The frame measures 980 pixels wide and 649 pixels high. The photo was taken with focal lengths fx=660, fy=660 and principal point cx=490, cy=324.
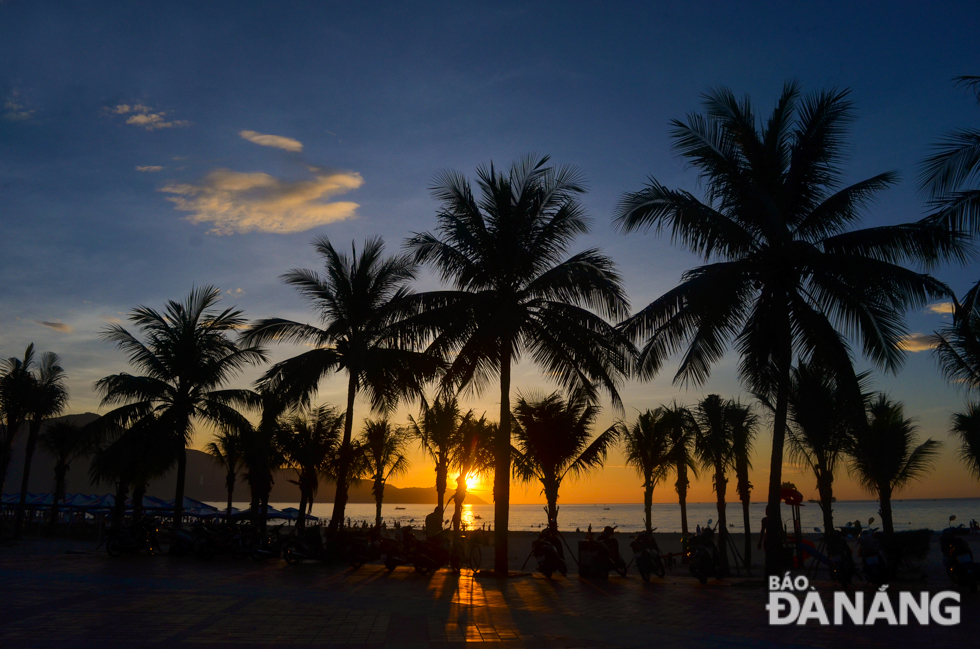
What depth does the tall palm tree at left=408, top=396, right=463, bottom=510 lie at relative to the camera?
112ft

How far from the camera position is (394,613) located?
9.41 m

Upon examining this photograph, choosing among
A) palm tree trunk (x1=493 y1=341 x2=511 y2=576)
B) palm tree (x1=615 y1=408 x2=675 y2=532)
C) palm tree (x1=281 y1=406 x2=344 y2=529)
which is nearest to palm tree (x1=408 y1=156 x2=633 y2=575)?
palm tree trunk (x1=493 y1=341 x2=511 y2=576)

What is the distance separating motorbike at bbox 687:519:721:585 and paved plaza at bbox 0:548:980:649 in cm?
33

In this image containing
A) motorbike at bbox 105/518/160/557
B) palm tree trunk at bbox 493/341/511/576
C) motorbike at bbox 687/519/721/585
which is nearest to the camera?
motorbike at bbox 687/519/721/585

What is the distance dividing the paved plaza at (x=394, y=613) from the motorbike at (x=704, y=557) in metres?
0.33

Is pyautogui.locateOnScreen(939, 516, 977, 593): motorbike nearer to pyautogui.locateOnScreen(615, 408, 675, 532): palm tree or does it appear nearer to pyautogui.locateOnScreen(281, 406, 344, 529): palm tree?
pyautogui.locateOnScreen(615, 408, 675, 532): palm tree

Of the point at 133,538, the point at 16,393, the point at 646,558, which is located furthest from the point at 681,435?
the point at 16,393

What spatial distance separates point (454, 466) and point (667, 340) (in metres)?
24.9

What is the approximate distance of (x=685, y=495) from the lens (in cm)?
2828

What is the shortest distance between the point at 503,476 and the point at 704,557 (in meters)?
4.84

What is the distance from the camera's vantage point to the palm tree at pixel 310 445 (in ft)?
109

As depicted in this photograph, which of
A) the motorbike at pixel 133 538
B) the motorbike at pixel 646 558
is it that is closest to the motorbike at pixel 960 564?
the motorbike at pixel 646 558

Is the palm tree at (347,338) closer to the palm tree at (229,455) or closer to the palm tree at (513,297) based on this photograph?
the palm tree at (513,297)

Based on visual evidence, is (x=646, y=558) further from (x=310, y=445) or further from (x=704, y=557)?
(x=310, y=445)
